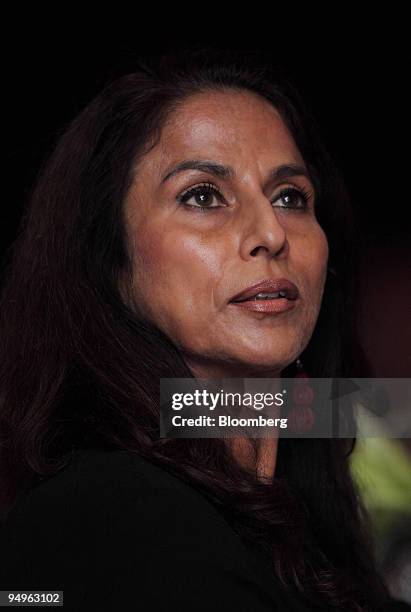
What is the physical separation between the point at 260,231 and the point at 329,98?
2.47ft

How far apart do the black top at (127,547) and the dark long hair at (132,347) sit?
0.07 m

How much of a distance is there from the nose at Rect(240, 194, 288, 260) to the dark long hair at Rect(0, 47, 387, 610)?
17 centimetres

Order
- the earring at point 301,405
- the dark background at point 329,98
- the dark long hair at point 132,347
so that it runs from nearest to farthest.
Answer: the dark long hair at point 132,347 < the earring at point 301,405 < the dark background at point 329,98

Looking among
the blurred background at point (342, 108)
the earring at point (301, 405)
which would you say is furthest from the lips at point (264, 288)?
the blurred background at point (342, 108)

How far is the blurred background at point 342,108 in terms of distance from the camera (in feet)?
5.25

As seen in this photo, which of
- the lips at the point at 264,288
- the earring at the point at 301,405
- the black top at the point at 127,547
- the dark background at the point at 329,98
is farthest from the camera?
the dark background at the point at 329,98

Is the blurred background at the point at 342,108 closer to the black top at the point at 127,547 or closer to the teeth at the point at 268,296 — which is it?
the teeth at the point at 268,296

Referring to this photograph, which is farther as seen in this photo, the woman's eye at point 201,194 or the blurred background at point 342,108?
the blurred background at point 342,108

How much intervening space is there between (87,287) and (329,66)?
2.79ft

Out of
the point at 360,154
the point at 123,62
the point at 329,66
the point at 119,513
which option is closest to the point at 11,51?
the point at 123,62

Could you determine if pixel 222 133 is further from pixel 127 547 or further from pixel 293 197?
pixel 127 547

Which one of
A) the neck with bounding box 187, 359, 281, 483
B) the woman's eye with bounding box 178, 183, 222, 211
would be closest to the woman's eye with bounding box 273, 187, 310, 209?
the woman's eye with bounding box 178, 183, 222, 211

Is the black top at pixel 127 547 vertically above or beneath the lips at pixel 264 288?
beneath

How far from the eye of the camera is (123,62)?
1.43 metres
